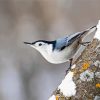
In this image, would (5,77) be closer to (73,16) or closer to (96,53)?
(73,16)

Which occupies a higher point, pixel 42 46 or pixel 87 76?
pixel 42 46

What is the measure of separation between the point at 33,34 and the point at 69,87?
544 cm

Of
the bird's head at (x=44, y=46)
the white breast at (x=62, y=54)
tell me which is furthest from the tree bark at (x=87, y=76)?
the bird's head at (x=44, y=46)

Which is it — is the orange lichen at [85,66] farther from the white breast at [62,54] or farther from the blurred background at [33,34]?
the blurred background at [33,34]

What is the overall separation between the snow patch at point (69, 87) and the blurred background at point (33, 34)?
395 cm

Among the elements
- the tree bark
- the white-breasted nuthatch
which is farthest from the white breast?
the tree bark

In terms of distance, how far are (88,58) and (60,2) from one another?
598 cm

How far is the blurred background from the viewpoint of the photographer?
610 cm

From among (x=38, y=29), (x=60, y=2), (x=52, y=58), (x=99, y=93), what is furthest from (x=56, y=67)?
(x=99, y=93)

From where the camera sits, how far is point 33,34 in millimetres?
7191

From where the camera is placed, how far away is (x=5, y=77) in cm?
637

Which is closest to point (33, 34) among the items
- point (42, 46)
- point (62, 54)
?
point (42, 46)

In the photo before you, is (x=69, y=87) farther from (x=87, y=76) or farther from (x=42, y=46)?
(x=42, y=46)

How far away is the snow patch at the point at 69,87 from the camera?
1.76m
